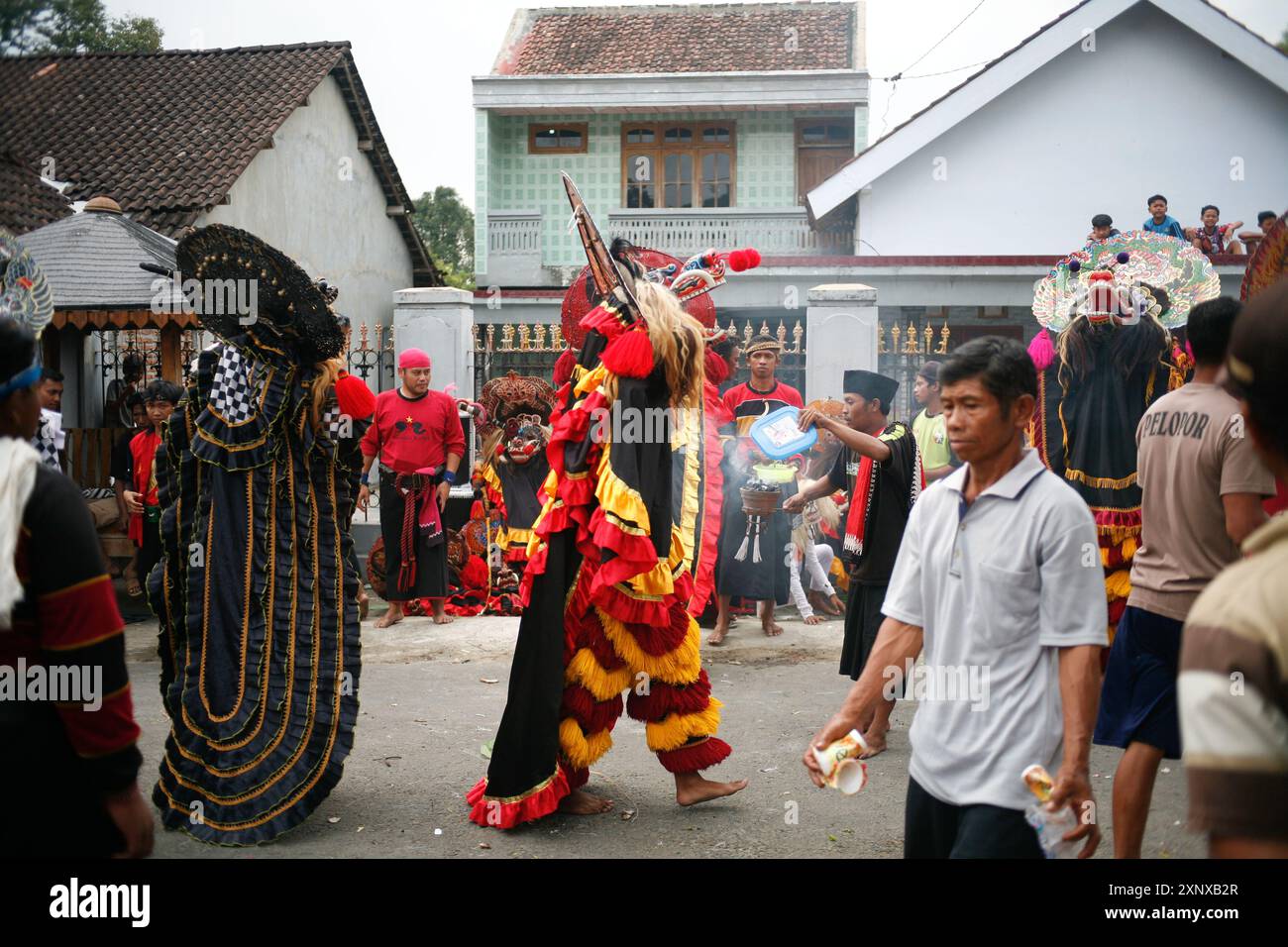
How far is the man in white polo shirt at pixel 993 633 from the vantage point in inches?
111

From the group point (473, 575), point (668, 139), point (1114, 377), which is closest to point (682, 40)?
point (668, 139)

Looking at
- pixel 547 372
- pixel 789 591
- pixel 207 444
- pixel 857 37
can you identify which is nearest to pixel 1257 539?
pixel 207 444

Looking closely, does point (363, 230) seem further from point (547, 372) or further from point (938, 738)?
point (938, 738)

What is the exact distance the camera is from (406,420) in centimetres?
942

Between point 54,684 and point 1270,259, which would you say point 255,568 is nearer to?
point 54,684

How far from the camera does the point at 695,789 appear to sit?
5.15 meters

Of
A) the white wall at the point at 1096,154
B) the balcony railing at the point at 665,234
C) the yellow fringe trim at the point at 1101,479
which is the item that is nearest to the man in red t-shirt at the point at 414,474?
the yellow fringe trim at the point at 1101,479

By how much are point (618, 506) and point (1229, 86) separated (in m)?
18.5

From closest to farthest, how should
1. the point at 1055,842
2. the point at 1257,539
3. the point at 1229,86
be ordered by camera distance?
the point at 1257,539
the point at 1055,842
the point at 1229,86

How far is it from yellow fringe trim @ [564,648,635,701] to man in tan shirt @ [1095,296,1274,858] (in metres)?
1.90

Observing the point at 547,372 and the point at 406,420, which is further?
the point at 547,372

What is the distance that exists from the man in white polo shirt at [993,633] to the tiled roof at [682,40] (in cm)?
2131

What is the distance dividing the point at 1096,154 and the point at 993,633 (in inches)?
733
